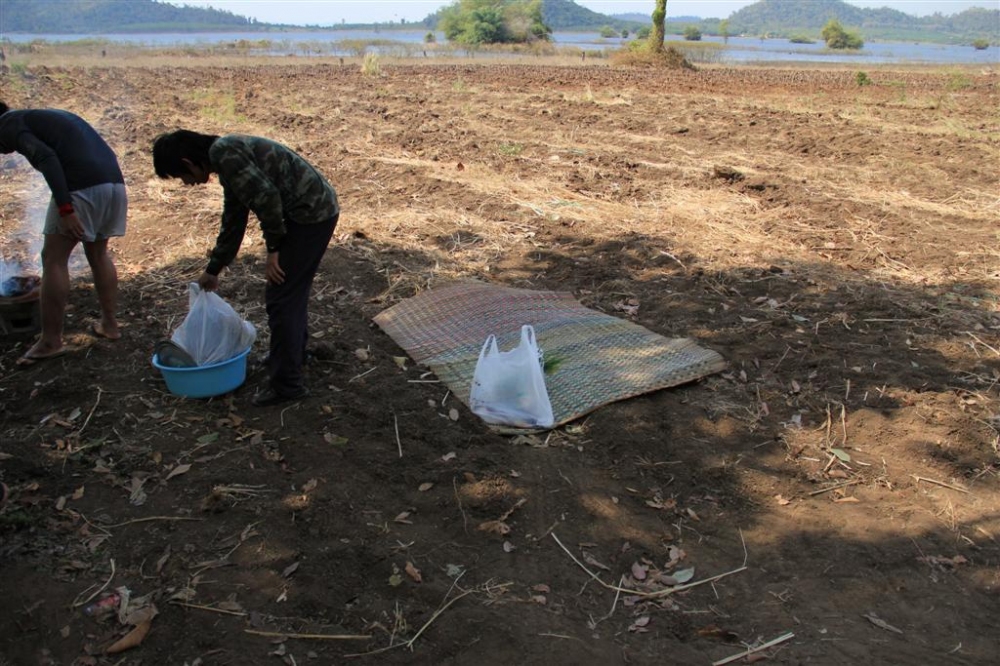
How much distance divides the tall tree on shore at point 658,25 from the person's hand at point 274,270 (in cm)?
2574

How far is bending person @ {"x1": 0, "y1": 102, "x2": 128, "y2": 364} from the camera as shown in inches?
135

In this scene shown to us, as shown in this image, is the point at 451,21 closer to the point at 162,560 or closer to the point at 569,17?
the point at 162,560

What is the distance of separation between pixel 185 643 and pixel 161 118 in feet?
38.7

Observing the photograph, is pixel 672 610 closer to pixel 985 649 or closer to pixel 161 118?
pixel 985 649

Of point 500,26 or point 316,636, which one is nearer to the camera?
point 316,636

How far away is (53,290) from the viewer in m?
3.73

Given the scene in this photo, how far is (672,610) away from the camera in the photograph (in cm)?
252

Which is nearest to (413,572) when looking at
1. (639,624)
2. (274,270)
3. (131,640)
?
(639,624)

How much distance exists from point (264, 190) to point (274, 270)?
41 centimetres

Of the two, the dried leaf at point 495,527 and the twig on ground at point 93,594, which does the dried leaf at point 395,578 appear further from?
the twig on ground at point 93,594

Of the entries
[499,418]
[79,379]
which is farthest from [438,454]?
[79,379]

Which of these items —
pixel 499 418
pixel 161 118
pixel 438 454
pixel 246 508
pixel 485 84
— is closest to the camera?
pixel 246 508

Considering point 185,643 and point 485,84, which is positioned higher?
point 485,84

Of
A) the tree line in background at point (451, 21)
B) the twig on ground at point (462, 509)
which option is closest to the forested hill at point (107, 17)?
the tree line in background at point (451, 21)
